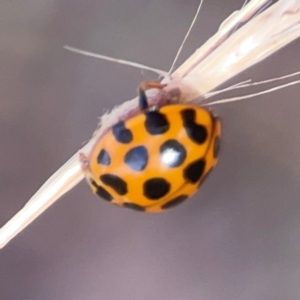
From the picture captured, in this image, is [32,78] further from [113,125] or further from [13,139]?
[113,125]

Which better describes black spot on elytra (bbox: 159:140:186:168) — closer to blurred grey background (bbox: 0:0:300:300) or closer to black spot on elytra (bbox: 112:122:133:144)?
black spot on elytra (bbox: 112:122:133:144)

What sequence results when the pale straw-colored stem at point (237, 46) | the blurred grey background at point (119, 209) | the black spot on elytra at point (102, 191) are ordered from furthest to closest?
the blurred grey background at point (119, 209), the black spot on elytra at point (102, 191), the pale straw-colored stem at point (237, 46)

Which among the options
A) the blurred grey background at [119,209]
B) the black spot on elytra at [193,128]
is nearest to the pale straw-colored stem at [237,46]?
the black spot on elytra at [193,128]

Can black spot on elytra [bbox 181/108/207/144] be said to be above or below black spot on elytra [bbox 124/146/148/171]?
above

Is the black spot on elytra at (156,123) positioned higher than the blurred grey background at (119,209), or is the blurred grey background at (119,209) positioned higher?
the blurred grey background at (119,209)

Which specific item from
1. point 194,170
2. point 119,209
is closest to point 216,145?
point 194,170

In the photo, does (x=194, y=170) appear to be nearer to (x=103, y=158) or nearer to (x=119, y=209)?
(x=103, y=158)

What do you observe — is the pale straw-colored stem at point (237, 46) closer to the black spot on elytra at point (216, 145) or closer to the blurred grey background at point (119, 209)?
the black spot on elytra at point (216, 145)

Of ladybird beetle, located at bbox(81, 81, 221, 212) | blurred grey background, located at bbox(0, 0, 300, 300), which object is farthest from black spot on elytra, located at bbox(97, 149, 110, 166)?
blurred grey background, located at bbox(0, 0, 300, 300)
